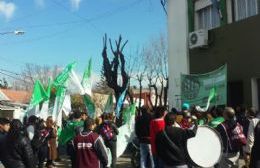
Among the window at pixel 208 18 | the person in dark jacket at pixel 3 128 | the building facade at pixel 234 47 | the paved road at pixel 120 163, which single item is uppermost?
the window at pixel 208 18

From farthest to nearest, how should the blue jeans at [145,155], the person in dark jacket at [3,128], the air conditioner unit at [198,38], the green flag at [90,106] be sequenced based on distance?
1. the air conditioner unit at [198,38]
2. the green flag at [90,106]
3. the blue jeans at [145,155]
4. the person in dark jacket at [3,128]

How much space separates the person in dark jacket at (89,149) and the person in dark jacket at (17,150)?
80 cm

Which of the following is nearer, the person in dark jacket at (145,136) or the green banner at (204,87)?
the person in dark jacket at (145,136)

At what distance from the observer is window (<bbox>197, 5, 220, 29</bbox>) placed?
21453 mm

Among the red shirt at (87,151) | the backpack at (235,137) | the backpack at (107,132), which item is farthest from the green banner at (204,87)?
the red shirt at (87,151)

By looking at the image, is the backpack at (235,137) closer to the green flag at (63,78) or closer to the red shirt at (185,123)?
the red shirt at (185,123)

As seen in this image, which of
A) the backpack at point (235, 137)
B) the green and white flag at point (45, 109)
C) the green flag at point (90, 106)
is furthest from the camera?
the green and white flag at point (45, 109)

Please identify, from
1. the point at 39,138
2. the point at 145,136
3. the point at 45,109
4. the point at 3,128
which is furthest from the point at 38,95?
the point at 3,128

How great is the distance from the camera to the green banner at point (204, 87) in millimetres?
16823

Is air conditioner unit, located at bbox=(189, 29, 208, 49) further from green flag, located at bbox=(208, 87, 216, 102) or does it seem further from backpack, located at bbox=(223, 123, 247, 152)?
backpack, located at bbox=(223, 123, 247, 152)

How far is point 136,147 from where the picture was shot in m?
15.2

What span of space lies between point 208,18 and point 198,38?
1468mm

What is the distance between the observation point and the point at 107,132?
13938 millimetres

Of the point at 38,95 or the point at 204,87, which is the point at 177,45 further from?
the point at 38,95
